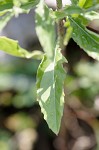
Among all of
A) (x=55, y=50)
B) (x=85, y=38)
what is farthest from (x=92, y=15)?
(x=55, y=50)

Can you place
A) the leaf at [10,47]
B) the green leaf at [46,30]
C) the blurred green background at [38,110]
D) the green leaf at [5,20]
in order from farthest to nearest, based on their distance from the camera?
the blurred green background at [38,110]
the leaf at [10,47]
the green leaf at [5,20]
the green leaf at [46,30]

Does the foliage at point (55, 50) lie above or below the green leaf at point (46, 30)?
below

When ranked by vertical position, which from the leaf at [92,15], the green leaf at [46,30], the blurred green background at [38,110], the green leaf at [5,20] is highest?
the green leaf at [46,30]

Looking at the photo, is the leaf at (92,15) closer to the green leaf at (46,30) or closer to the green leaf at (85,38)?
the green leaf at (85,38)

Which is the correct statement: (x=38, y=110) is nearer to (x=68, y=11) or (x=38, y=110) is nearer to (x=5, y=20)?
(x=5, y=20)

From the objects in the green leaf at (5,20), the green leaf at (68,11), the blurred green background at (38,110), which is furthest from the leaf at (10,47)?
the blurred green background at (38,110)

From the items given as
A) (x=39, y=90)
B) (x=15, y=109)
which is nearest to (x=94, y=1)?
(x=39, y=90)
